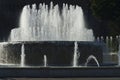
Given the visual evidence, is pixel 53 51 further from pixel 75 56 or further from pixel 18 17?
pixel 18 17

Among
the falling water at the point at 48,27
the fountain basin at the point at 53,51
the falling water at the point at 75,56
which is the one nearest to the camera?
the falling water at the point at 75,56

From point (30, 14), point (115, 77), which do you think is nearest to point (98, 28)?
point (30, 14)

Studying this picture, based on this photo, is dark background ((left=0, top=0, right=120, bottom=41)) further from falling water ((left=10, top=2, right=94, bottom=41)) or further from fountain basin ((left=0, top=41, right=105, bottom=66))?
fountain basin ((left=0, top=41, right=105, bottom=66))

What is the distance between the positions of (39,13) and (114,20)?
20870mm

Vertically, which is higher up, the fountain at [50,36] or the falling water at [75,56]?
the fountain at [50,36]

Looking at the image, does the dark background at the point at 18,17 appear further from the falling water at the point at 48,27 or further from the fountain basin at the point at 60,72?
the fountain basin at the point at 60,72

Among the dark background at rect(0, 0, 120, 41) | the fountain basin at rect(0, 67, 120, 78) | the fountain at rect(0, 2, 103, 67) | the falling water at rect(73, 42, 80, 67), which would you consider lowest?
the fountain basin at rect(0, 67, 120, 78)

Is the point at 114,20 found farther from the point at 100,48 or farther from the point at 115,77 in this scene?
the point at 115,77

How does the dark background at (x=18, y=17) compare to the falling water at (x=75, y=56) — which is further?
the dark background at (x=18, y=17)

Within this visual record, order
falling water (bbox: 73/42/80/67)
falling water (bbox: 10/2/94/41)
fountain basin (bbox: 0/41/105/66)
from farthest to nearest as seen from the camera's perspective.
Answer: falling water (bbox: 10/2/94/41) → fountain basin (bbox: 0/41/105/66) → falling water (bbox: 73/42/80/67)

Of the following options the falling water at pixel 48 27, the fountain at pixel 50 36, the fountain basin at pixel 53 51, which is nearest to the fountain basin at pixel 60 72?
the fountain at pixel 50 36

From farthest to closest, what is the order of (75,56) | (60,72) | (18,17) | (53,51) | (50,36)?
(18,17) → (50,36) → (53,51) → (75,56) → (60,72)

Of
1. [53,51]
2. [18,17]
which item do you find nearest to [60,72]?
[53,51]

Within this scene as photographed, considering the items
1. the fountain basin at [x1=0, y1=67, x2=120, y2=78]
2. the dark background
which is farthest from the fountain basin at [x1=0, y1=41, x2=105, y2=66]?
the dark background
